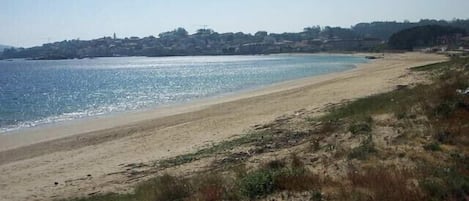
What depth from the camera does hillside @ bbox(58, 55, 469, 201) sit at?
715 cm

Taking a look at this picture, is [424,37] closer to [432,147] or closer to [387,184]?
[432,147]

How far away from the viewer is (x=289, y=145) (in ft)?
43.8

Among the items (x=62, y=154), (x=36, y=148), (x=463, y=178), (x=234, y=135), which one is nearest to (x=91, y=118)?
(x=36, y=148)

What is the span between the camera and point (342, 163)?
930 cm

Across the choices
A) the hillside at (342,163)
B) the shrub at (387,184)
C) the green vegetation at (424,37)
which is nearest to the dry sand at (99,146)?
the hillside at (342,163)

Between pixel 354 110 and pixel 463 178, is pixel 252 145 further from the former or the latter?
pixel 463 178

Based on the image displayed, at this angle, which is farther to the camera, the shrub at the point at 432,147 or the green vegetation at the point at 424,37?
the green vegetation at the point at 424,37

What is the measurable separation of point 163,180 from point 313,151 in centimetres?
368

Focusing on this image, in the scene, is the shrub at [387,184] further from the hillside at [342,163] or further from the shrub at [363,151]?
the shrub at [363,151]

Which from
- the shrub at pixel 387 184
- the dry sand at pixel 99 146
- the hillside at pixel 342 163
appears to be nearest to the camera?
the shrub at pixel 387 184

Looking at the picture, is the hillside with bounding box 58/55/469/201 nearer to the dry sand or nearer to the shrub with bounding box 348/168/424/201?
the shrub with bounding box 348/168/424/201

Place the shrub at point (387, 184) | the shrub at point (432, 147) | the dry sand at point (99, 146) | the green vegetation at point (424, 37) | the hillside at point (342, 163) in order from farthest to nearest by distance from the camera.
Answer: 1. the green vegetation at point (424, 37)
2. the dry sand at point (99, 146)
3. the shrub at point (432, 147)
4. the hillside at point (342, 163)
5. the shrub at point (387, 184)

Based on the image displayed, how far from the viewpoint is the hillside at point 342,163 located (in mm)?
7148

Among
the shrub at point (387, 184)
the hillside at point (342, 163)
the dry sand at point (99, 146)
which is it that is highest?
the shrub at point (387, 184)
